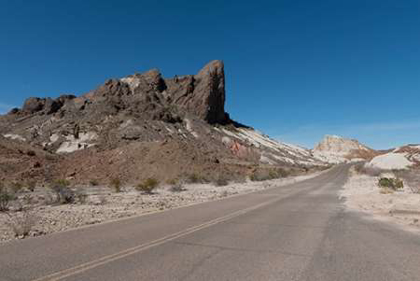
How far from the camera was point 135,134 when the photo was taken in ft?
244

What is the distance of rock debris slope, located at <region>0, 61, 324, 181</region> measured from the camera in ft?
142

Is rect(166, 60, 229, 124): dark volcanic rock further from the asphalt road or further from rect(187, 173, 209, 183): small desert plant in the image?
the asphalt road

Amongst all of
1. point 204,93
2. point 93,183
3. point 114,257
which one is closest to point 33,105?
point 204,93

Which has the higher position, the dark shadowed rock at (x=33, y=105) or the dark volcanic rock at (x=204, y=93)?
the dark volcanic rock at (x=204, y=93)

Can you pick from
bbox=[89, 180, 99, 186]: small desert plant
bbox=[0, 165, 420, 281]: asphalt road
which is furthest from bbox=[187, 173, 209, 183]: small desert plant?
bbox=[0, 165, 420, 281]: asphalt road

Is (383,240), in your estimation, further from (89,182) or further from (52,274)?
(89,182)

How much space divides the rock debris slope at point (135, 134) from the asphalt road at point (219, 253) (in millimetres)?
31328

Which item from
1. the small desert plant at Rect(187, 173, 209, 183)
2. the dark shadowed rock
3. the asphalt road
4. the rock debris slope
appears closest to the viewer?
the asphalt road

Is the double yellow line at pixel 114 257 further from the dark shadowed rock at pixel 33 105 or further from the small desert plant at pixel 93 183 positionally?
the dark shadowed rock at pixel 33 105

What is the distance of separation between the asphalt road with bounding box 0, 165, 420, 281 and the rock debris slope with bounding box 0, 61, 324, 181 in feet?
103

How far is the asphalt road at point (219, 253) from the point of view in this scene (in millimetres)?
5453

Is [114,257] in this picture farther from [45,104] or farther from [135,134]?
[45,104]

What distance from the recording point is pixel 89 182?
38.2 meters

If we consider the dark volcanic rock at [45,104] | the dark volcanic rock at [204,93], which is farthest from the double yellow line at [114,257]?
the dark volcanic rock at [45,104]
